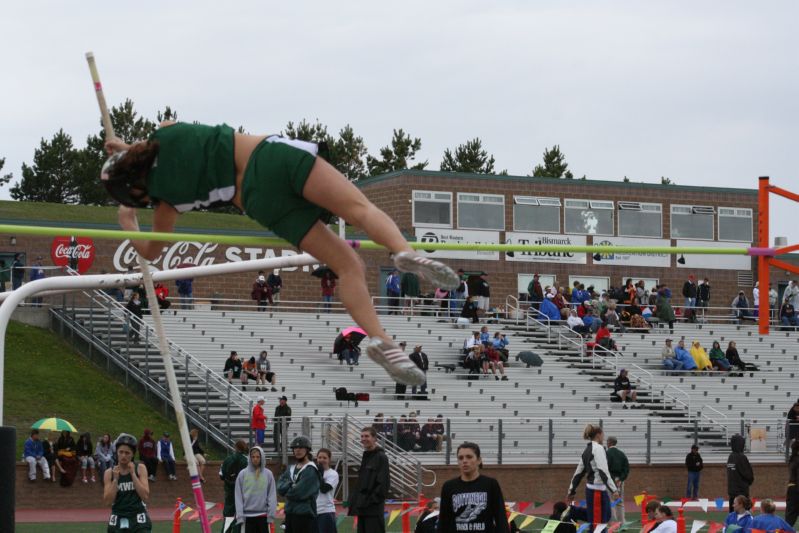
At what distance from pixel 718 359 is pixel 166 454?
1312cm

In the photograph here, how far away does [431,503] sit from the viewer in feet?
38.6

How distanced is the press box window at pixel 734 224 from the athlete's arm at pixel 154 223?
35532mm

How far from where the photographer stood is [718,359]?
2962 centimetres

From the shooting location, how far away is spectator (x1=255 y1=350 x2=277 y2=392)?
24.6 m

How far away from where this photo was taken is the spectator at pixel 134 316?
26.3 metres

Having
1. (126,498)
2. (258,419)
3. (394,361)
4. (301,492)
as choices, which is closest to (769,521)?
(301,492)

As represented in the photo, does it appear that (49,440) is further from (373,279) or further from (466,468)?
(466,468)

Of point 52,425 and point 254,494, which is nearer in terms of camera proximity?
point 254,494

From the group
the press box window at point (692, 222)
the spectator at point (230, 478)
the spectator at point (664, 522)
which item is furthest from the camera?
the press box window at point (692, 222)

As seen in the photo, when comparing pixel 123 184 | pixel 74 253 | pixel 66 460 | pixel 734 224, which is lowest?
pixel 66 460

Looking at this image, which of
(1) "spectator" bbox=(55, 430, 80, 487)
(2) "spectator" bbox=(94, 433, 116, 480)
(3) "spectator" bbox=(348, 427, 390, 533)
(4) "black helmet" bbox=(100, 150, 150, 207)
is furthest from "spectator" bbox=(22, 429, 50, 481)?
(4) "black helmet" bbox=(100, 150, 150, 207)

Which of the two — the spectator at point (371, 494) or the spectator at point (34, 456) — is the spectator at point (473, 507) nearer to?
the spectator at point (371, 494)

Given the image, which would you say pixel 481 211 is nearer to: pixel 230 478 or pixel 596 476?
pixel 596 476

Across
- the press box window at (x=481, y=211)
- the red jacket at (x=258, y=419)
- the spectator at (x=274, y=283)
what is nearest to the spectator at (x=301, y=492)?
the red jacket at (x=258, y=419)
